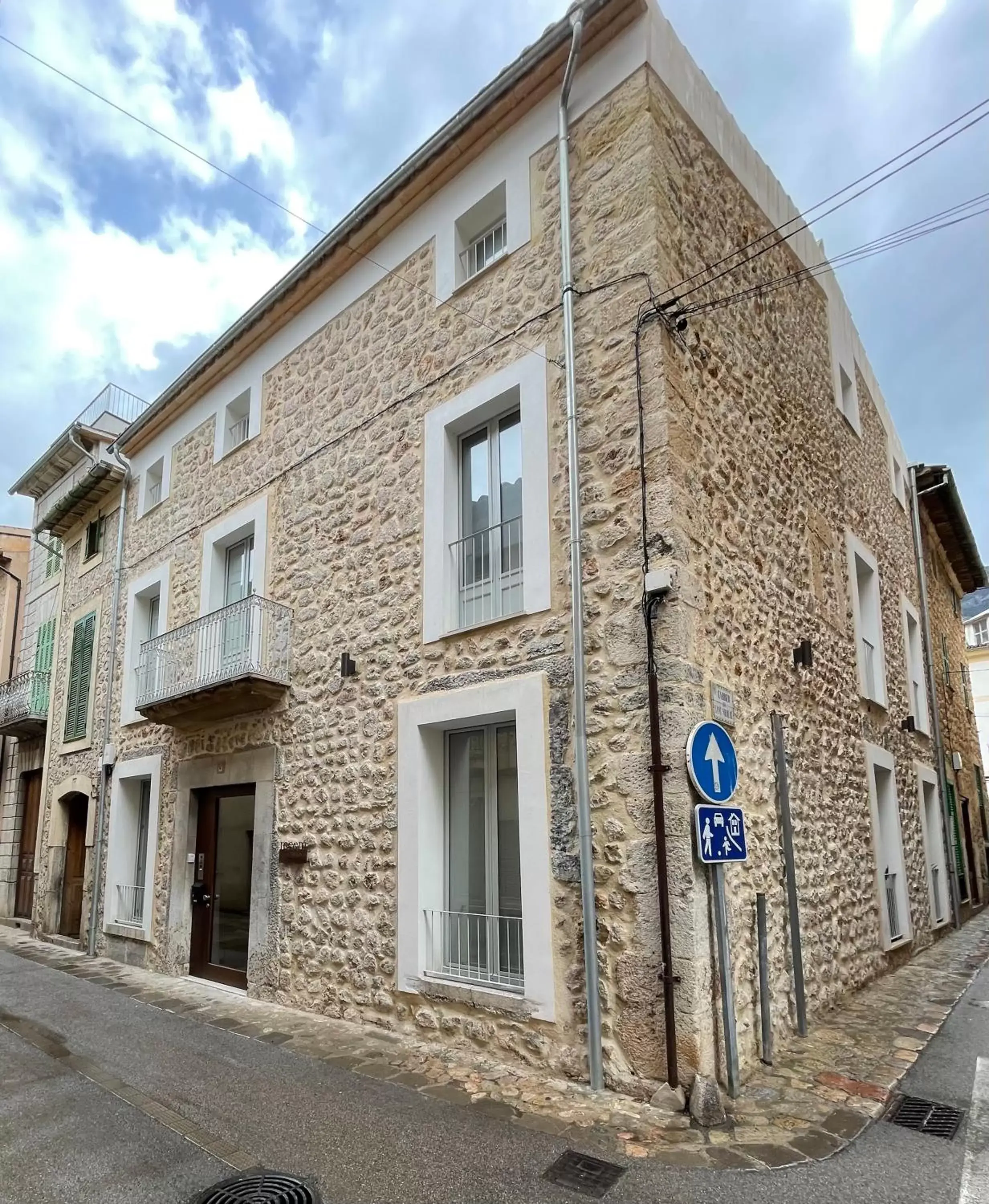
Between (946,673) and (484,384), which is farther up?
(484,384)

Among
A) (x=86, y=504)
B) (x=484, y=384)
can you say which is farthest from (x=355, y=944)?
(x=86, y=504)

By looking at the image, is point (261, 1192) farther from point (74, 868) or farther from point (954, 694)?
point (954, 694)

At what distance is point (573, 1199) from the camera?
3.52m

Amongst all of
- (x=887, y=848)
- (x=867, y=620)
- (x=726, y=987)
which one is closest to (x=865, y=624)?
(x=867, y=620)

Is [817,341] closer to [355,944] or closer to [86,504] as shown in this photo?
[355,944]

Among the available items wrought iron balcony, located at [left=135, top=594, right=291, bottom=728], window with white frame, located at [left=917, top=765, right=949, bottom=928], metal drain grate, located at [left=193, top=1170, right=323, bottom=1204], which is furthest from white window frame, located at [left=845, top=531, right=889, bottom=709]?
metal drain grate, located at [left=193, top=1170, right=323, bottom=1204]

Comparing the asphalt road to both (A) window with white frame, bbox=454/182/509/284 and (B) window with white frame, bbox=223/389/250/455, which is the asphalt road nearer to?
(A) window with white frame, bbox=454/182/509/284

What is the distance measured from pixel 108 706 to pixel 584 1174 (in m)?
9.39

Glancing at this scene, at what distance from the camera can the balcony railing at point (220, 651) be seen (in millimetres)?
7973

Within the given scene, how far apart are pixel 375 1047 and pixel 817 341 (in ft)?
26.1

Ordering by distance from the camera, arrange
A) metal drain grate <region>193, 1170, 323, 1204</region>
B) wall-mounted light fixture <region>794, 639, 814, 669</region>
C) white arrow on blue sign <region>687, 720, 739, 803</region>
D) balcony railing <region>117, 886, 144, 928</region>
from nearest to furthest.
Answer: metal drain grate <region>193, 1170, 323, 1204</region>, white arrow on blue sign <region>687, 720, 739, 803</region>, wall-mounted light fixture <region>794, 639, 814, 669</region>, balcony railing <region>117, 886, 144, 928</region>

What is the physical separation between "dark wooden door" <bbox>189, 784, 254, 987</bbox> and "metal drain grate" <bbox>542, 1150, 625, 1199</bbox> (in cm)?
492

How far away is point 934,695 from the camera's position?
1209 cm

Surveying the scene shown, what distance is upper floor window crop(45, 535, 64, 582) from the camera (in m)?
14.1
